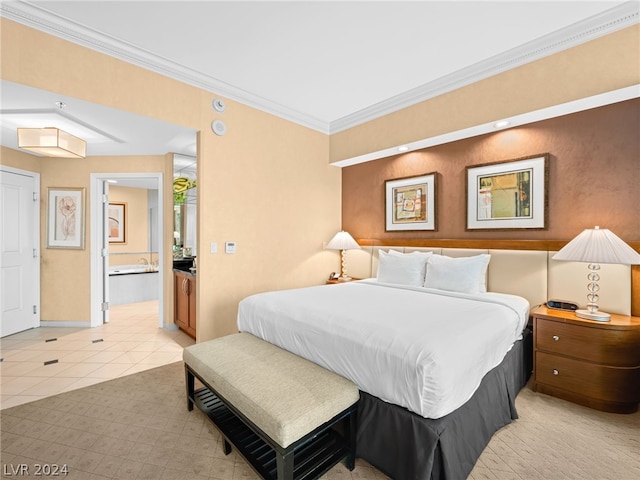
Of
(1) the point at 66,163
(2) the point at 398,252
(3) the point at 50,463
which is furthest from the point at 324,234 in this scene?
(1) the point at 66,163

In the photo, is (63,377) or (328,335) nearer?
(328,335)

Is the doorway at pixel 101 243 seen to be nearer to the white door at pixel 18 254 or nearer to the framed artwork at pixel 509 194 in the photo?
the white door at pixel 18 254

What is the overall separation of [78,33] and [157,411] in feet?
10.1

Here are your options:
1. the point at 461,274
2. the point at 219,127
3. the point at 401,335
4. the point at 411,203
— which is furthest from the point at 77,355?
the point at 411,203

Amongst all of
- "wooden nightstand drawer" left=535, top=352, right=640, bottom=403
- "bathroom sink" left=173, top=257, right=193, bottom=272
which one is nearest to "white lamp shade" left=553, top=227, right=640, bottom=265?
"wooden nightstand drawer" left=535, top=352, right=640, bottom=403

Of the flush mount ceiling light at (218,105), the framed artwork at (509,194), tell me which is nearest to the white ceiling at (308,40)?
the flush mount ceiling light at (218,105)

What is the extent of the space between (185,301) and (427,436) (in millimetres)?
3339

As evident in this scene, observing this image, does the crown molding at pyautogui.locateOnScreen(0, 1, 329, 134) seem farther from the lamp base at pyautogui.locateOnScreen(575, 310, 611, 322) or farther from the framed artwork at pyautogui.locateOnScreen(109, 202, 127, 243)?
the framed artwork at pyautogui.locateOnScreen(109, 202, 127, 243)

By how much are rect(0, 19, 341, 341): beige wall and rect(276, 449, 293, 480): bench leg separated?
208 cm

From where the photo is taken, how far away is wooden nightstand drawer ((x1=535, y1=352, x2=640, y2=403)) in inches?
86.0

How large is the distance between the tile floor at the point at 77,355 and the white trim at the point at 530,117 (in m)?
3.66

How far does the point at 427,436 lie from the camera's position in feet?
4.81

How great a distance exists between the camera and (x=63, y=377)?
282 cm

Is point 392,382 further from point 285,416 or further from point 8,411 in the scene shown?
point 8,411
